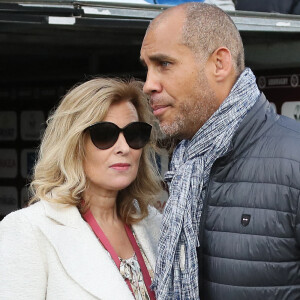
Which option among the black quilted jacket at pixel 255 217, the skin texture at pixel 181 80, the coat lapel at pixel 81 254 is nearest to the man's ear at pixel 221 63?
the skin texture at pixel 181 80

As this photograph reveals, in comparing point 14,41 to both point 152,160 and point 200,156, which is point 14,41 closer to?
point 152,160

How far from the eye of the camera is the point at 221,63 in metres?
2.56

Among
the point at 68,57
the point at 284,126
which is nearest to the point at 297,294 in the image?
the point at 284,126

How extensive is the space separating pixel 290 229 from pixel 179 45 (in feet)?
2.31

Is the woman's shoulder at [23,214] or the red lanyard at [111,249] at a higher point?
the woman's shoulder at [23,214]

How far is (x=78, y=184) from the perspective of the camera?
298 centimetres

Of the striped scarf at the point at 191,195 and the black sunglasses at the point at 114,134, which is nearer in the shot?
the striped scarf at the point at 191,195

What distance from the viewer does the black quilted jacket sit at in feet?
7.71

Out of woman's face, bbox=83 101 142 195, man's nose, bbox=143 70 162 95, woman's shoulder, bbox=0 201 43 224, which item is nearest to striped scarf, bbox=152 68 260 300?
man's nose, bbox=143 70 162 95

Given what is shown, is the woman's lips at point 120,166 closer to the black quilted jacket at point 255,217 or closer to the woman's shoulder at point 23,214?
the woman's shoulder at point 23,214

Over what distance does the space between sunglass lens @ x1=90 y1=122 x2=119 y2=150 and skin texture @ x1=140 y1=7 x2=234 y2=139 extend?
1.38 feet

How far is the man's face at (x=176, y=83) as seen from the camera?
2.54m

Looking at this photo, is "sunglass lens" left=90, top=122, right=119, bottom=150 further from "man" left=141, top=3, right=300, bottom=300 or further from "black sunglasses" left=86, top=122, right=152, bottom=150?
"man" left=141, top=3, right=300, bottom=300

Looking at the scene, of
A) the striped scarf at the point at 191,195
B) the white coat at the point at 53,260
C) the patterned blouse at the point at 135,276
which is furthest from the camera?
the patterned blouse at the point at 135,276
